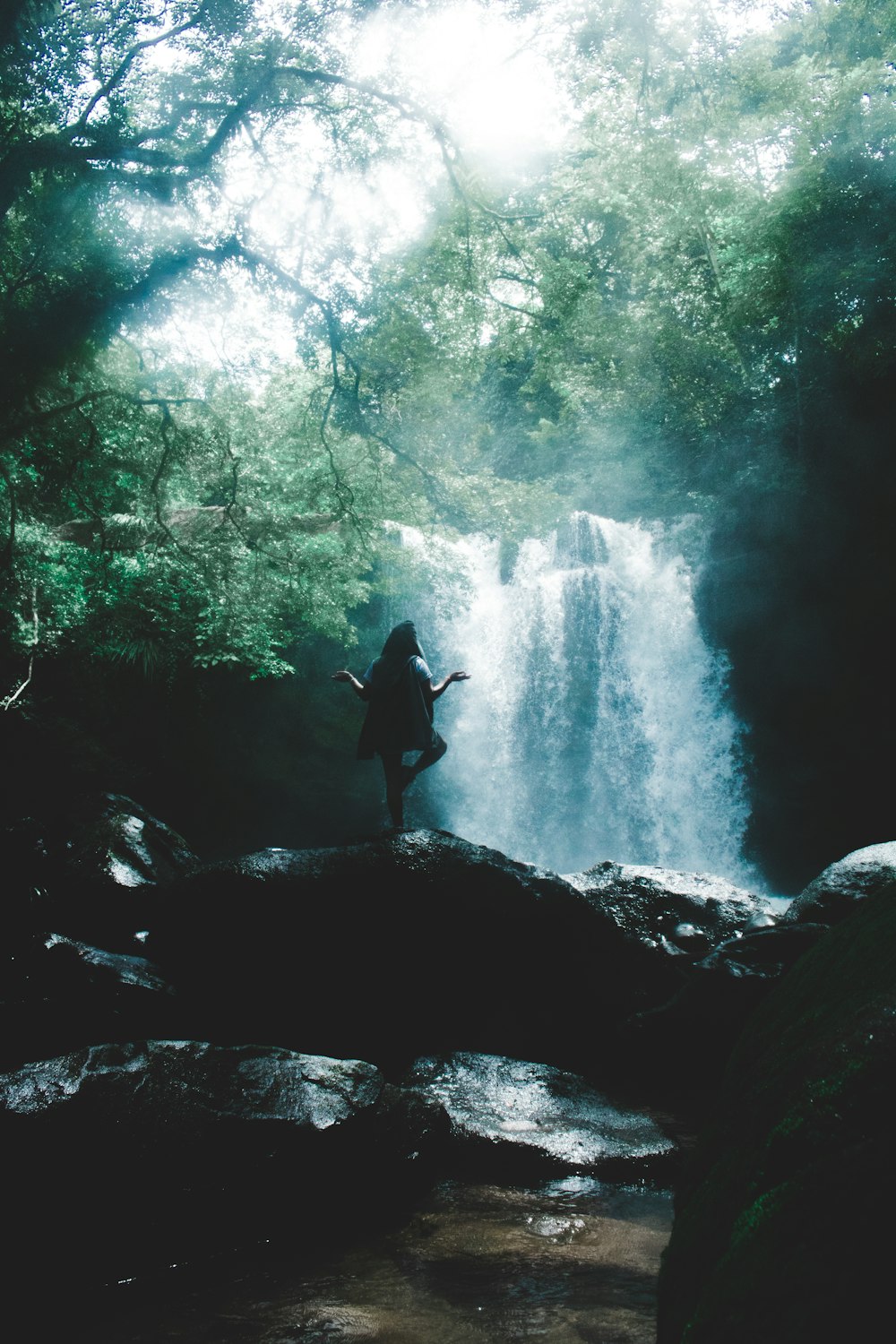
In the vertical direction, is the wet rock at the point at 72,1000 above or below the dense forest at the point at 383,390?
below

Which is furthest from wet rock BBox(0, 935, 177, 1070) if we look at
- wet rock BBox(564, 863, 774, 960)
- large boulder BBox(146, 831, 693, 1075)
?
wet rock BBox(564, 863, 774, 960)

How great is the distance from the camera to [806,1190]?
3.50ft

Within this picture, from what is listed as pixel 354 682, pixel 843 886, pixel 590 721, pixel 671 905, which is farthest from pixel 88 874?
pixel 590 721

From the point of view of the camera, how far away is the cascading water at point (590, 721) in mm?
16047

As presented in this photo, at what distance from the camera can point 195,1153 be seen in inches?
121

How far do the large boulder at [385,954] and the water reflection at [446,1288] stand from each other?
2.13 metres

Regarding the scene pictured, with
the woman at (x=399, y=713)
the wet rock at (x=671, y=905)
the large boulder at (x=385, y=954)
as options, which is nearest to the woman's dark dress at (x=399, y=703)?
the woman at (x=399, y=713)

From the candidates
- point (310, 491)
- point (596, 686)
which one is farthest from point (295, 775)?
point (310, 491)

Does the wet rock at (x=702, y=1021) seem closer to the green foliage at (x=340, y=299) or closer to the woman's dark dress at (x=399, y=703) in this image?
the woman's dark dress at (x=399, y=703)

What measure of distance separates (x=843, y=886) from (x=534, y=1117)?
4.52 meters

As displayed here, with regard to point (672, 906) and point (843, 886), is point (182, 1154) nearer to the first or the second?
point (672, 906)

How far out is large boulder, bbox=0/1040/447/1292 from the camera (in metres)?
2.81

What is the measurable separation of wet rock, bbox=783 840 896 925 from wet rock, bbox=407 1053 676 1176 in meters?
3.28

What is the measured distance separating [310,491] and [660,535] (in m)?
12.7
